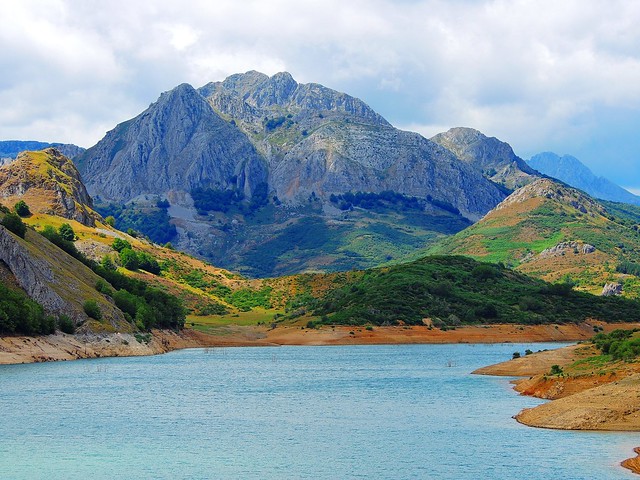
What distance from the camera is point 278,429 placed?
6128 centimetres

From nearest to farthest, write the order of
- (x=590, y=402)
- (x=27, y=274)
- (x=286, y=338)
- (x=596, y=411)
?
(x=596, y=411) → (x=590, y=402) → (x=27, y=274) → (x=286, y=338)

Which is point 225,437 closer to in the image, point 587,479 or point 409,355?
point 587,479

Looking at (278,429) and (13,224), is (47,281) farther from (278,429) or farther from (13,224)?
(278,429)

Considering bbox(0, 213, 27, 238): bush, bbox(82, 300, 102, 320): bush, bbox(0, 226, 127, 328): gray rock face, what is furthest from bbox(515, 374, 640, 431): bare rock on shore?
bbox(0, 213, 27, 238): bush

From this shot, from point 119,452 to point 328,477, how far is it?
14.1m

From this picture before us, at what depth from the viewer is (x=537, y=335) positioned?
7377 inches

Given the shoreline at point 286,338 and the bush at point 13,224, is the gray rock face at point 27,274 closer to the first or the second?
the shoreline at point 286,338

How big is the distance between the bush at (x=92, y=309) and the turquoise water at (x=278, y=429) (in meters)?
17.9

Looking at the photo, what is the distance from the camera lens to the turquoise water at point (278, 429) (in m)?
46.7

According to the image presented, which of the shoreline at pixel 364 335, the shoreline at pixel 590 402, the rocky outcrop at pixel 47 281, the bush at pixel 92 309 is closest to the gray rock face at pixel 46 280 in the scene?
the rocky outcrop at pixel 47 281

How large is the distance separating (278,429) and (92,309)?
7310 cm

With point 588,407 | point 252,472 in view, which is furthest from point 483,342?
point 252,472

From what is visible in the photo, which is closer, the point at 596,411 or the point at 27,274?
the point at 596,411

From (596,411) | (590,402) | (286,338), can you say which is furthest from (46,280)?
(596,411)
